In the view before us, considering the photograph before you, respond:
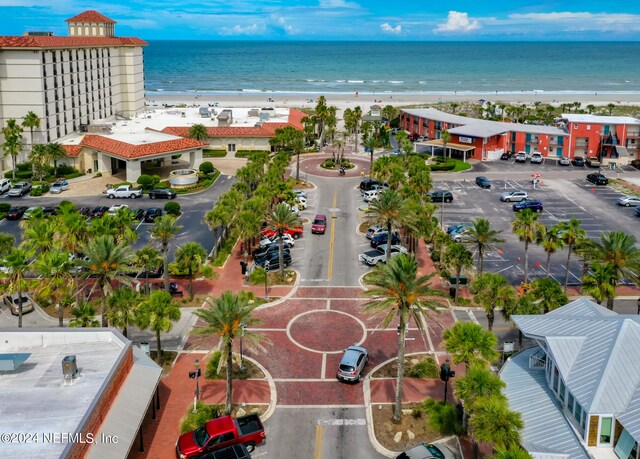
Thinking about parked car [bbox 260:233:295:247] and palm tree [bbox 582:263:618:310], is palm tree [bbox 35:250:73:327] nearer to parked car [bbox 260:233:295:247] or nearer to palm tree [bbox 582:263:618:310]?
parked car [bbox 260:233:295:247]

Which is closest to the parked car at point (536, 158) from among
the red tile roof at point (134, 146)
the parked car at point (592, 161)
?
the parked car at point (592, 161)

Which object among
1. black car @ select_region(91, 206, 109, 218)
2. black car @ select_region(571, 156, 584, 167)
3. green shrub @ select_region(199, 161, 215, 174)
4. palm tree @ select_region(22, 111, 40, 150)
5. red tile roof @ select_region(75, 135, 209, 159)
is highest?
palm tree @ select_region(22, 111, 40, 150)

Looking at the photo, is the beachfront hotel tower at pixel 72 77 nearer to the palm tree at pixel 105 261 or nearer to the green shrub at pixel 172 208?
the green shrub at pixel 172 208

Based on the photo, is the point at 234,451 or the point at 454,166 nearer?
the point at 234,451

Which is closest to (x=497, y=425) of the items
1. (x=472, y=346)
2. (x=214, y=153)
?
(x=472, y=346)

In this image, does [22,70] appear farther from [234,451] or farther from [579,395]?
[579,395]

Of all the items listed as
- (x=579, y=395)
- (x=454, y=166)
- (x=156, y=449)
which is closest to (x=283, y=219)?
(x=156, y=449)

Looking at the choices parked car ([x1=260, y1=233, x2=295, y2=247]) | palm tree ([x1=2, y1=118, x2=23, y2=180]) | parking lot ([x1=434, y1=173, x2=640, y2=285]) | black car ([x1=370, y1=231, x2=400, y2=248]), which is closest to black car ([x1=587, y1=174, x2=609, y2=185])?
parking lot ([x1=434, y1=173, x2=640, y2=285])
